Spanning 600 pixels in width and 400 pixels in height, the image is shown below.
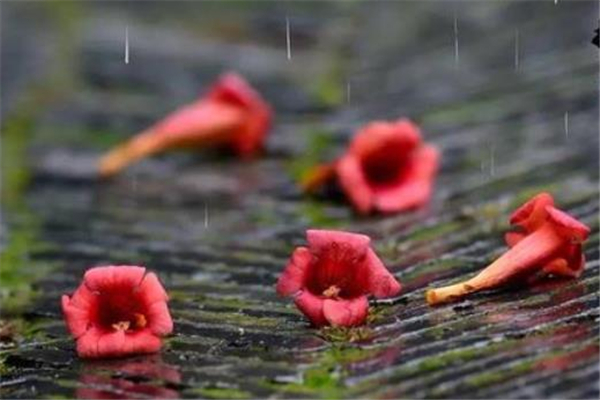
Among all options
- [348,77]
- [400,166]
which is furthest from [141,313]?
[348,77]

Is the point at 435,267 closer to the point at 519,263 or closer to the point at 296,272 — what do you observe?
the point at 519,263

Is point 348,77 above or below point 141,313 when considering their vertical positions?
above

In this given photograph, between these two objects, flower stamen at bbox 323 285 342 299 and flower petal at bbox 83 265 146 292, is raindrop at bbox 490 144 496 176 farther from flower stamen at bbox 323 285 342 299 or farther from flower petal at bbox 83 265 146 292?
flower petal at bbox 83 265 146 292

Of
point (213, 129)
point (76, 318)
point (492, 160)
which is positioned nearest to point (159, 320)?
point (76, 318)

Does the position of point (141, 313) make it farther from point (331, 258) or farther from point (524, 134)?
point (524, 134)

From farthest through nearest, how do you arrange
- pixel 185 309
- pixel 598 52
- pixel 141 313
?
pixel 598 52 → pixel 185 309 → pixel 141 313

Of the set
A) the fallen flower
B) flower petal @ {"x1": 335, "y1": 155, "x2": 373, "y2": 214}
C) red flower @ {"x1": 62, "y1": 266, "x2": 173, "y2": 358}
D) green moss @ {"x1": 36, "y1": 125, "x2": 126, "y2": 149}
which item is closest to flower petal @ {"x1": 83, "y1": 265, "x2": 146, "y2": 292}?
red flower @ {"x1": 62, "y1": 266, "x2": 173, "y2": 358}

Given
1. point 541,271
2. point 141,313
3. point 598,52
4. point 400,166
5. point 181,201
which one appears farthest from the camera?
point 598,52
